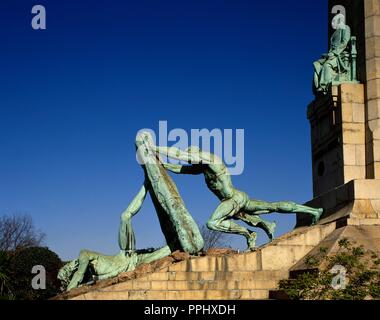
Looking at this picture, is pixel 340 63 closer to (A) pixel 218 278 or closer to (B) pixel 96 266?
(A) pixel 218 278

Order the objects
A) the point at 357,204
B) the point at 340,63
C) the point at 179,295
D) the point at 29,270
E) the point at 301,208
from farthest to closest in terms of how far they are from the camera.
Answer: the point at 29,270
the point at 340,63
the point at 301,208
the point at 357,204
the point at 179,295

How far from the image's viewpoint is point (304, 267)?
13680mm

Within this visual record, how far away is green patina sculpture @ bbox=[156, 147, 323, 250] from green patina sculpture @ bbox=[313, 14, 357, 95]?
3529 mm

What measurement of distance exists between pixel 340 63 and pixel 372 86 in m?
1.19

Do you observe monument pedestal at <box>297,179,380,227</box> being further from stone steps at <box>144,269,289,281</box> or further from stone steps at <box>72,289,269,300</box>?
stone steps at <box>72,289,269,300</box>

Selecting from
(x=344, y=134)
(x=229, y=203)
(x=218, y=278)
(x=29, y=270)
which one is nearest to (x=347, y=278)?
(x=218, y=278)

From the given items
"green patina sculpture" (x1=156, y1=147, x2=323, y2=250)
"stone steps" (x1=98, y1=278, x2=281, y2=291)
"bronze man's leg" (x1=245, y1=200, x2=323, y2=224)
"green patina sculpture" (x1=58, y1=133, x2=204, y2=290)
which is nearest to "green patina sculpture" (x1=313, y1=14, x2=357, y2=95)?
"bronze man's leg" (x1=245, y1=200, x2=323, y2=224)

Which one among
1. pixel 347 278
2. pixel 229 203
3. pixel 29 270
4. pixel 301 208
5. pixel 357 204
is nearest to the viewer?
pixel 347 278

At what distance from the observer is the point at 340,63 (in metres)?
17.2

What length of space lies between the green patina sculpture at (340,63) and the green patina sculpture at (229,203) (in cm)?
353
